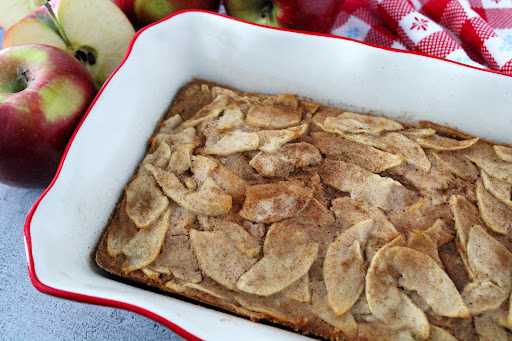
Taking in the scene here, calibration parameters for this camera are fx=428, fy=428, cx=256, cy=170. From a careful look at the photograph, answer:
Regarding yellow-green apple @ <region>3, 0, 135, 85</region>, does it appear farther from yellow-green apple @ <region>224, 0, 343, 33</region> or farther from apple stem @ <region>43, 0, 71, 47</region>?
yellow-green apple @ <region>224, 0, 343, 33</region>

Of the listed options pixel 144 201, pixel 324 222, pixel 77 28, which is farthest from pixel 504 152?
pixel 77 28

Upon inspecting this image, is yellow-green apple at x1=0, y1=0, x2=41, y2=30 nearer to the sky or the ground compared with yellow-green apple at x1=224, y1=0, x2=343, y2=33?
nearer to the ground

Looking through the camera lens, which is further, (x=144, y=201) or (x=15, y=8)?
(x=15, y=8)

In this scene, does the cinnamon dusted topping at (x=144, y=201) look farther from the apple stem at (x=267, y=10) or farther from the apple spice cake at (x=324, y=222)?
the apple stem at (x=267, y=10)

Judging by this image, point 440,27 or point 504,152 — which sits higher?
point 440,27

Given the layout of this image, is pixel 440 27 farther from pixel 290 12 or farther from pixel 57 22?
pixel 57 22

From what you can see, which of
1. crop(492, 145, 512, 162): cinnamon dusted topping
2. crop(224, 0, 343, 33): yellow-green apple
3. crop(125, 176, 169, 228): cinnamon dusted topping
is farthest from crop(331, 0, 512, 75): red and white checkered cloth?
crop(125, 176, 169, 228): cinnamon dusted topping

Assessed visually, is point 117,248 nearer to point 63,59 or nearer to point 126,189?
point 126,189
